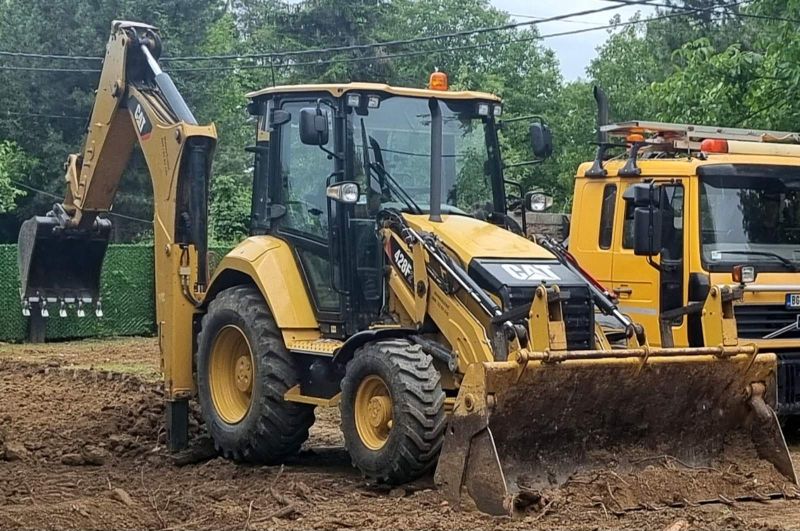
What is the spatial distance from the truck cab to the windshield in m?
1.72

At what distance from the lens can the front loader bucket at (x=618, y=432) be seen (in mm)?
7316

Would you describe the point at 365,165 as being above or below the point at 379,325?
above

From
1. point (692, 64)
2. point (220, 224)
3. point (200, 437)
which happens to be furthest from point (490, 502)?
point (220, 224)

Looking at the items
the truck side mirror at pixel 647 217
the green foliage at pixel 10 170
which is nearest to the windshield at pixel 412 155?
the truck side mirror at pixel 647 217

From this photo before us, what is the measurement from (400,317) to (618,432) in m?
1.82

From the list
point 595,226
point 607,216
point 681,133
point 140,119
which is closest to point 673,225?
point 607,216

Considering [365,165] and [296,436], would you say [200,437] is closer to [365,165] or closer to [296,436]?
[296,436]

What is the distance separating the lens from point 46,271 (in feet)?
38.8

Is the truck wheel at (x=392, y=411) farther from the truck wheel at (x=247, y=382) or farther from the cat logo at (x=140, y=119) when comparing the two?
the cat logo at (x=140, y=119)

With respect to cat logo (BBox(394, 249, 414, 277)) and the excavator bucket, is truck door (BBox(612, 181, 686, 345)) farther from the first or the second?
the excavator bucket

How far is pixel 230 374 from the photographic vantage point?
32.4 feet

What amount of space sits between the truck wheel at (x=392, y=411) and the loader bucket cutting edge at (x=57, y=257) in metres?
4.55

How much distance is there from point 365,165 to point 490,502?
2991 mm

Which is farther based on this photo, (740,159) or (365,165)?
(740,159)
